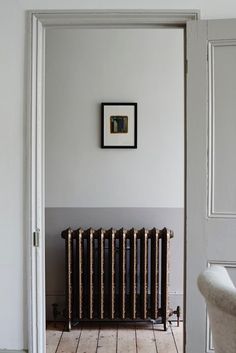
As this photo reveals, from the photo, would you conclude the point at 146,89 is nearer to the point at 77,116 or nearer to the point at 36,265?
the point at 77,116

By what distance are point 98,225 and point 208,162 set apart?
1.49 m

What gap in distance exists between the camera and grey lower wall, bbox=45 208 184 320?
3396 millimetres

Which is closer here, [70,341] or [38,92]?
[38,92]

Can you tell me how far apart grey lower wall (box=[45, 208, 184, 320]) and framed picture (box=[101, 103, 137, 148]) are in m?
0.58

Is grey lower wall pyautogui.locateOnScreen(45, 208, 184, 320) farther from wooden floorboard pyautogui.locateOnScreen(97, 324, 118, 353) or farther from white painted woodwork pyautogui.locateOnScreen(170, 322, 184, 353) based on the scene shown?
wooden floorboard pyautogui.locateOnScreen(97, 324, 118, 353)

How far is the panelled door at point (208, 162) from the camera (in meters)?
2.15

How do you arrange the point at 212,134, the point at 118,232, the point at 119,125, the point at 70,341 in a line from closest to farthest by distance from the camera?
1. the point at 212,134
2. the point at 70,341
3. the point at 118,232
4. the point at 119,125

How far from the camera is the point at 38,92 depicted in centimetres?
225

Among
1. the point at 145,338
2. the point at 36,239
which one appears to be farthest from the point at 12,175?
the point at 145,338

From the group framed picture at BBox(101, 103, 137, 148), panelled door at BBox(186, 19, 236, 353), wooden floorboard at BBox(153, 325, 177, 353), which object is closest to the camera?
panelled door at BBox(186, 19, 236, 353)

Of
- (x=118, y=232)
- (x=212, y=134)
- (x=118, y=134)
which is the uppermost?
(x=118, y=134)

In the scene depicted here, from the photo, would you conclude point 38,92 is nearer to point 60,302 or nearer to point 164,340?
point 60,302

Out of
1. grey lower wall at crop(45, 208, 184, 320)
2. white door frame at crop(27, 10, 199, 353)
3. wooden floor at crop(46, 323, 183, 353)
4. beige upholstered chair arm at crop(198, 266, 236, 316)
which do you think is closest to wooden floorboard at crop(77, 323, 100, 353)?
wooden floor at crop(46, 323, 183, 353)

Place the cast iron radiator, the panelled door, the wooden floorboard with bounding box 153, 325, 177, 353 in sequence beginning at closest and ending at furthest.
A: the panelled door → the wooden floorboard with bounding box 153, 325, 177, 353 → the cast iron radiator
